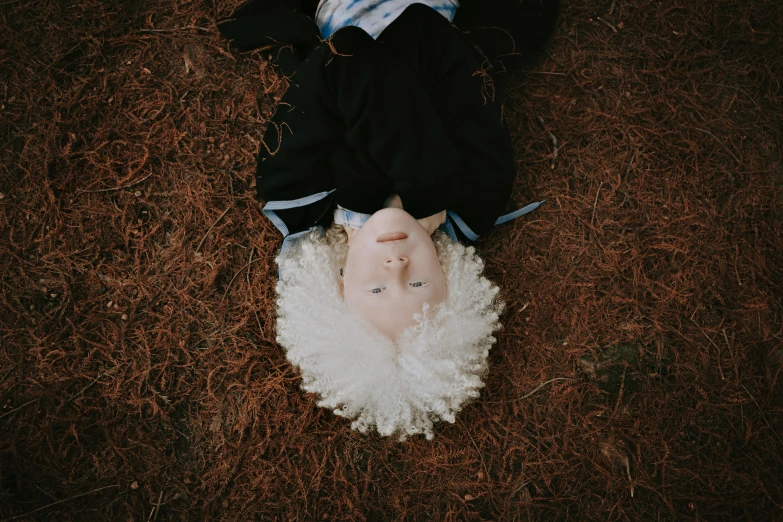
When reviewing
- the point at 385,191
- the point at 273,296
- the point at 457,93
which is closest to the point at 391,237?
the point at 385,191

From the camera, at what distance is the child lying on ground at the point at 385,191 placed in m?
2.16

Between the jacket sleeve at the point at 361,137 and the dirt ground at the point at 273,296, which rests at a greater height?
the jacket sleeve at the point at 361,137

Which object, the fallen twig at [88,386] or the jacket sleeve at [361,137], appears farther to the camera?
the fallen twig at [88,386]

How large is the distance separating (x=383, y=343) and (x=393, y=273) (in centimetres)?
34

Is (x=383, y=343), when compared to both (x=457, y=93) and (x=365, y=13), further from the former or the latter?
(x=365, y=13)

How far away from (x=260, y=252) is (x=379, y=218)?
34.5 inches

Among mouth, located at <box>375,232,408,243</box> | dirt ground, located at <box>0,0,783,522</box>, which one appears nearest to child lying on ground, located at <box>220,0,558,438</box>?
mouth, located at <box>375,232,408,243</box>

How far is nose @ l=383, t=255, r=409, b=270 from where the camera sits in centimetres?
203

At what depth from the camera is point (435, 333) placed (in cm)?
217

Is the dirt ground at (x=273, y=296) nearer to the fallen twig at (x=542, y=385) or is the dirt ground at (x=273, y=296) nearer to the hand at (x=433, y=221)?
the fallen twig at (x=542, y=385)

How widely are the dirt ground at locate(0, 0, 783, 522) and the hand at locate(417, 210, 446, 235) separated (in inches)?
17.1

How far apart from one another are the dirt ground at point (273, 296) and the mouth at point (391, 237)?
82 centimetres

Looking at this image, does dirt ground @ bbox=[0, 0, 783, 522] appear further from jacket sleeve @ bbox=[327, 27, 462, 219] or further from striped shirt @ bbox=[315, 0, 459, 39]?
jacket sleeve @ bbox=[327, 27, 462, 219]

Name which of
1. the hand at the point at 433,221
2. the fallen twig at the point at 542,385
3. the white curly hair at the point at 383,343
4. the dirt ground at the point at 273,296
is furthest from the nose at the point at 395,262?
the fallen twig at the point at 542,385
